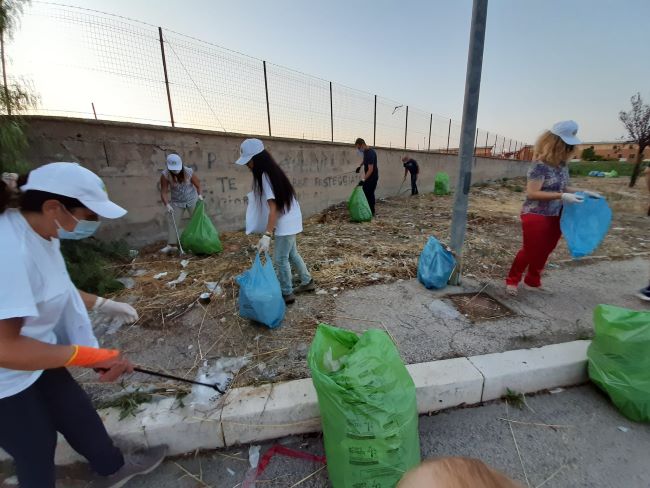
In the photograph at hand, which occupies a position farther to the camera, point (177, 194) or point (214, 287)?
point (177, 194)

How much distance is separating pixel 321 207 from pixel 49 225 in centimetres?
745

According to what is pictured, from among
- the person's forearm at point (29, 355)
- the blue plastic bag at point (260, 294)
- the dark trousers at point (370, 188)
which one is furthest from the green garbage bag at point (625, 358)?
the dark trousers at point (370, 188)

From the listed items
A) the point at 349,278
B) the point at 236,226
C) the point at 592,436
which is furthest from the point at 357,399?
the point at 236,226

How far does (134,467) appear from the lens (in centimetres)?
157

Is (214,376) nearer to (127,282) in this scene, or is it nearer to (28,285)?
(28,285)

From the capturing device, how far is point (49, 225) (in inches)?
43.8

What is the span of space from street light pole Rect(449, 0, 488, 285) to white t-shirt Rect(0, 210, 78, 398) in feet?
10.0

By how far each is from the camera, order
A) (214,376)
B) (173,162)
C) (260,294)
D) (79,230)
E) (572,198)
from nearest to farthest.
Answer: (79,230) < (214,376) < (260,294) < (572,198) < (173,162)

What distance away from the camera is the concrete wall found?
4.27 metres

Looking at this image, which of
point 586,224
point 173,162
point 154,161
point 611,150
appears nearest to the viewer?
point 586,224

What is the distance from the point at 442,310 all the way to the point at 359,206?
4.20 metres

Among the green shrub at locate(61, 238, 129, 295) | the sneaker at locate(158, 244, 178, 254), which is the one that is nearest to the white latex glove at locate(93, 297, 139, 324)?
the green shrub at locate(61, 238, 129, 295)

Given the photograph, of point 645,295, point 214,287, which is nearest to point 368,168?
point 214,287

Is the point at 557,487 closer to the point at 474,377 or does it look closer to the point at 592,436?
the point at 592,436
